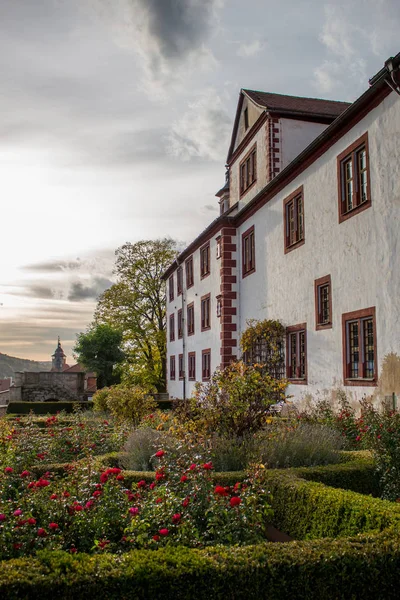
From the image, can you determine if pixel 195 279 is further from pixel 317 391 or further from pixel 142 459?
pixel 142 459

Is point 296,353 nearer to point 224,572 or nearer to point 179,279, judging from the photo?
point 224,572

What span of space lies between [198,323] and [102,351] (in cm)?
1743

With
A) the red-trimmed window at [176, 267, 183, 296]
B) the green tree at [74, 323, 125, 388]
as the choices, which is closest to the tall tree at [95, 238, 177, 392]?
the green tree at [74, 323, 125, 388]

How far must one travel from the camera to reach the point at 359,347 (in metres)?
15.1

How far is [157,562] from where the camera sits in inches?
181

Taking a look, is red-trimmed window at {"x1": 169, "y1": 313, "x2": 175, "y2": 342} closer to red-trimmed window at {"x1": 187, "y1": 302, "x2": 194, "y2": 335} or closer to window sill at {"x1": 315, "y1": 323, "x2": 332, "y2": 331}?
red-trimmed window at {"x1": 187, "y1": 302, "x2": 194, "y2": 335}

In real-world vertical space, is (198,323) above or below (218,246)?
below

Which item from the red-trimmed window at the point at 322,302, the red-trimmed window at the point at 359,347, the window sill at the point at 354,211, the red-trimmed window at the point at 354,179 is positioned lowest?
the red-trimmed window at the point at 359,347

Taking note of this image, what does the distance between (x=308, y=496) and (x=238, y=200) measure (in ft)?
69.3

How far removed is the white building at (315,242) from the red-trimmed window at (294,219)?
0.12ft

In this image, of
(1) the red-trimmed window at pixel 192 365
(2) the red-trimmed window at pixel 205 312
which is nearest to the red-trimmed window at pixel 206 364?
(2) the red-trimmed window at pixel 205 312

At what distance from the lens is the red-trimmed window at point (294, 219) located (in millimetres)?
19000

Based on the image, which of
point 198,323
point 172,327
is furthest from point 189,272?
point 172,327

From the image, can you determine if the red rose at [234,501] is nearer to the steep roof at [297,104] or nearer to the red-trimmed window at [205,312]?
the steep roof at [297,104]
